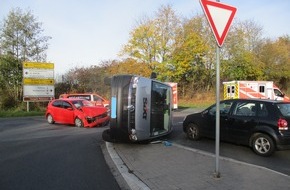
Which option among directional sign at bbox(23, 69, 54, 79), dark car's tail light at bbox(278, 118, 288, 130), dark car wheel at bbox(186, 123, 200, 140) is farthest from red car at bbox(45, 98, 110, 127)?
directional sign at bbox(23, 69, 54, 79)

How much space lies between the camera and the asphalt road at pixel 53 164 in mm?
6609

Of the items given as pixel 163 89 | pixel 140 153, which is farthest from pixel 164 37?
pixel 140 153

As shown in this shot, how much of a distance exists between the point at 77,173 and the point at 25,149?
3.81m

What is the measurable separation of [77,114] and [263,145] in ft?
35.7

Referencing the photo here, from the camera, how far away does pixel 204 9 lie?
246 inches

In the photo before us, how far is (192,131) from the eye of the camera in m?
12.0

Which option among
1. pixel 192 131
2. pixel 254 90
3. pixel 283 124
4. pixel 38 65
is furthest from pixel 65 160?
pixel 254 90

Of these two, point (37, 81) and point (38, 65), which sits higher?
point (38, 65)

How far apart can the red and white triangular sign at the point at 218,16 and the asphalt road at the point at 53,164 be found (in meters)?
3.30

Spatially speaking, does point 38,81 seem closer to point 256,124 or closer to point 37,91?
point 37,91

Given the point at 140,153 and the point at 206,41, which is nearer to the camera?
the point at 140,153

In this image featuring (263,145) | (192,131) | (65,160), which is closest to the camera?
(65,160)

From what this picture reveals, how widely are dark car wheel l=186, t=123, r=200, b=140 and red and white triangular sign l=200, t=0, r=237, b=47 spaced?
583 cm

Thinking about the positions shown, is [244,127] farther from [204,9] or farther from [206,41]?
[206,41]
